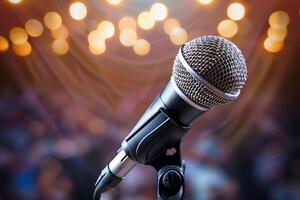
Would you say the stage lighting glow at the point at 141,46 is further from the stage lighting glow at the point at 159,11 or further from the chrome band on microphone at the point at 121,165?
the chrome band on microphone at the point at 121,165


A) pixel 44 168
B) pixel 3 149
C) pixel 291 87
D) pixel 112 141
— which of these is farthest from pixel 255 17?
pixel 3 149

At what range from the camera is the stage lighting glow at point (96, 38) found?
1566mm

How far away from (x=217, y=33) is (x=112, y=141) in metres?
0.68

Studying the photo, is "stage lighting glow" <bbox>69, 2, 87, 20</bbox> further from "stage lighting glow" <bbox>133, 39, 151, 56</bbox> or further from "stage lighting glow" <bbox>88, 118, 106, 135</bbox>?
"stage lighting glow" <bbox>88, 118, 106, 135</bbox>

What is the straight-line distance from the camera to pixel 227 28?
5.16 feet

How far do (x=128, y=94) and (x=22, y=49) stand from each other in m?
0.52

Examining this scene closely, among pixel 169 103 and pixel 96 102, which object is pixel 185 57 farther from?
pixel 96 102

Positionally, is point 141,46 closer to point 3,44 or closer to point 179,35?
point 179,35

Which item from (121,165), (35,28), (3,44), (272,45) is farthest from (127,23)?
(121,165)

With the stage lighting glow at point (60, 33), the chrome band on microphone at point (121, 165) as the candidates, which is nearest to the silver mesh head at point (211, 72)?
the chrome band on microphone at point (121, 165)

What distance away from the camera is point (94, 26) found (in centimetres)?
156

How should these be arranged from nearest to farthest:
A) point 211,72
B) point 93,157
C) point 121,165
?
point 211,72 → point 121,165 → point 93,157

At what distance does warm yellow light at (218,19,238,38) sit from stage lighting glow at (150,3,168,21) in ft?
0.84

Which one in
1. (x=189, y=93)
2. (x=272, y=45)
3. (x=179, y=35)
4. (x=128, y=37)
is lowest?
(x=272, y=45)
